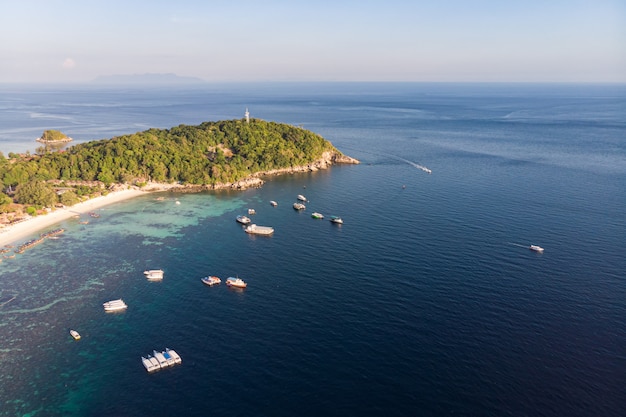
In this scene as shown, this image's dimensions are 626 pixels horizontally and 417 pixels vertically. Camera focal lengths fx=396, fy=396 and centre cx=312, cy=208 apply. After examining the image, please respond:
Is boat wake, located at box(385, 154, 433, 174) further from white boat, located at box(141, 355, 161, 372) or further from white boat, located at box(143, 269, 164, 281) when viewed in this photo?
white boat, located at box(141, 355, 161, 372)

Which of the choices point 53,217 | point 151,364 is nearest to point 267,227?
point 151,364

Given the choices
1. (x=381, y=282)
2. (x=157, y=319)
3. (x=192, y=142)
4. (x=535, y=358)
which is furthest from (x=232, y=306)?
(x=192, y=142)

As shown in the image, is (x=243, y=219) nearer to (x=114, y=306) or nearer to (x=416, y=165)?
(x=114, y=306)

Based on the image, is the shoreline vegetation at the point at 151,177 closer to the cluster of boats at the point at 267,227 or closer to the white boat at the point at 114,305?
the cluster of boats at the point at 267,227

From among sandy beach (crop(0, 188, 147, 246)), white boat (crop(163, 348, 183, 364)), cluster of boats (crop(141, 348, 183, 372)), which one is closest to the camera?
cluster of boats (crop(141, 348, 183, 372))

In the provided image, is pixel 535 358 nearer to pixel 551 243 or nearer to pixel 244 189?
pixel 551 243

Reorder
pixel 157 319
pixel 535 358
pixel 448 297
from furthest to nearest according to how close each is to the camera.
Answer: pixel 448 297
pixel 157 319
pixel 535 358

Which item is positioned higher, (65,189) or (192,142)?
(192,142)

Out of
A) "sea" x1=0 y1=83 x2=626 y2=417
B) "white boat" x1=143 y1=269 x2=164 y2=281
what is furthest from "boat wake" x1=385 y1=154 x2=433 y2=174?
"white boat" x1=143 y1=269 x2=164 y2=281
